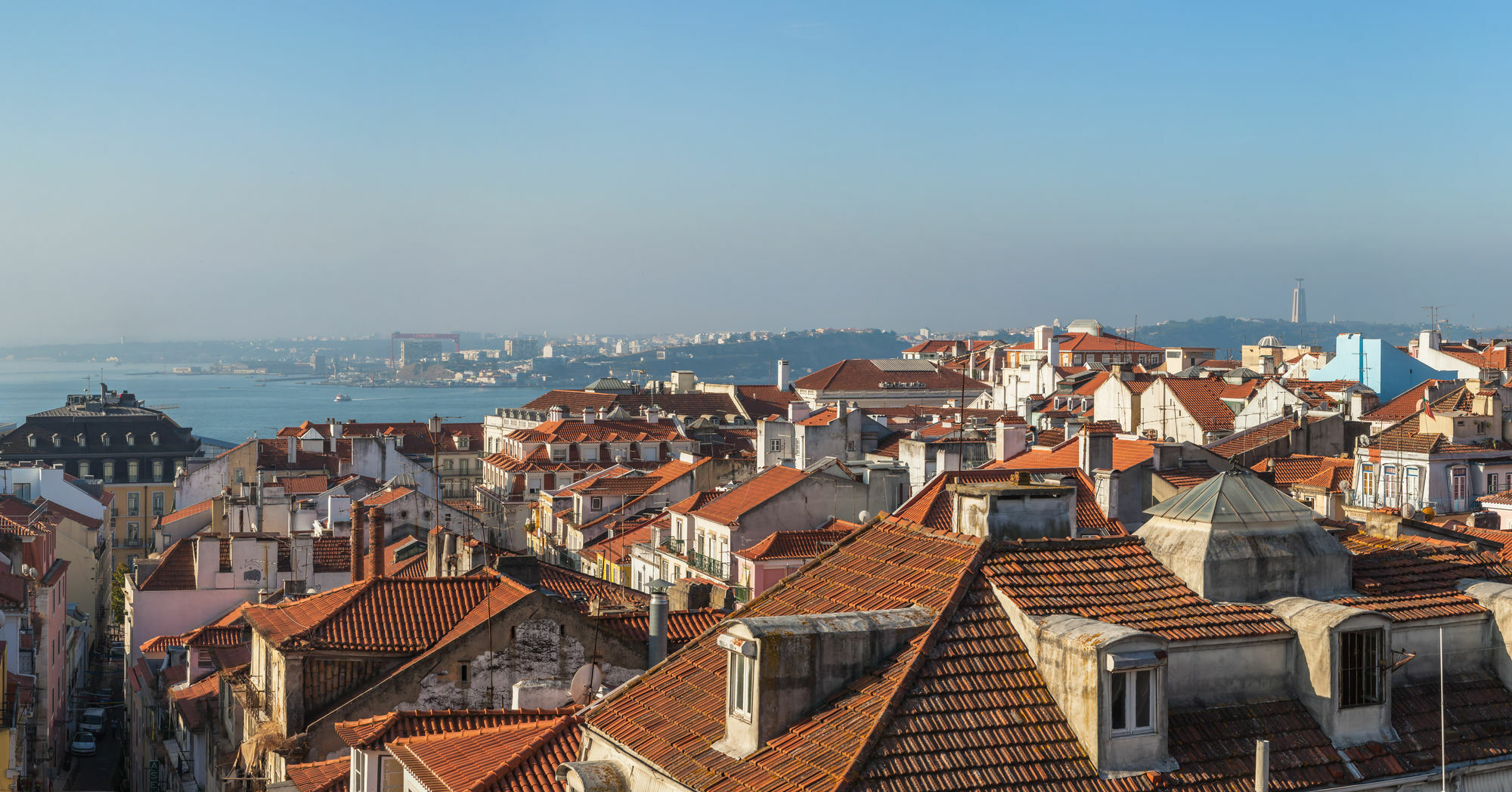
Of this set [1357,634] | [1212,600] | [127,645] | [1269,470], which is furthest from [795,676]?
[127,645]

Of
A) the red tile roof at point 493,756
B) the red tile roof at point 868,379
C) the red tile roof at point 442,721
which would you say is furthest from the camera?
the red tile roof at point 868,379

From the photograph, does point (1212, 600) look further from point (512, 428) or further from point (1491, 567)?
point (512, 428)

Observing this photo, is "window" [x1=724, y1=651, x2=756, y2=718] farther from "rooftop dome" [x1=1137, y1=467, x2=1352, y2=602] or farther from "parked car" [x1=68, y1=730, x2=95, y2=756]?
"parked car" [x1=68, y1=730, x2=95, y2=756]

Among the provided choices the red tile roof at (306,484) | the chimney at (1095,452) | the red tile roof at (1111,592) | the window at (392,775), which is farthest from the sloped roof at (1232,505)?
the red tile roof at (306,484)

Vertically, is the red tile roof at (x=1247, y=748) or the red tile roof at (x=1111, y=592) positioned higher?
the red tile roof at (x=1111, y=592)

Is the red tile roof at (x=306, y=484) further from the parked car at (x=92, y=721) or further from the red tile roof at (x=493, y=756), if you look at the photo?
the red tile roof at (x=493, y=756)
